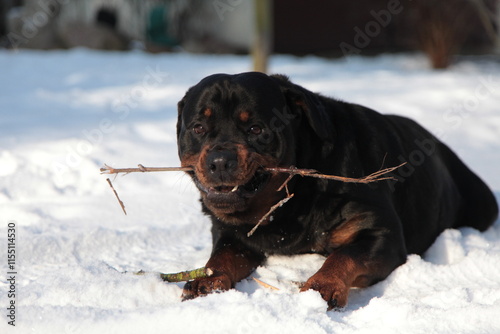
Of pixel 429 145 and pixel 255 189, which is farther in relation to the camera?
pixel 429 145

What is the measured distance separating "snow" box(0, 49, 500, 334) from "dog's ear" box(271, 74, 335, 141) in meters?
0.72

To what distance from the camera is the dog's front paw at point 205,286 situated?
3.05 m

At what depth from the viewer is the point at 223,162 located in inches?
118

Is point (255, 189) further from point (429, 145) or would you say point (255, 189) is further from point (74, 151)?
point (74, 151)

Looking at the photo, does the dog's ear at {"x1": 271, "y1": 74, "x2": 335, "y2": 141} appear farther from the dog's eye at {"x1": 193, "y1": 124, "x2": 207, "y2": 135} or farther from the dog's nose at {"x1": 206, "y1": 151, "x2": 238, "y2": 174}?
the dog's nose at {"x1": 206, "y1": 151, "x2": 238, "y2": 174}

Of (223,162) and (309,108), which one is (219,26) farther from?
(223,162)

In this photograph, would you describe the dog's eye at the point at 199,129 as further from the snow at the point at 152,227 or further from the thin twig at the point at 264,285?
the thin twig at the point at 264,285

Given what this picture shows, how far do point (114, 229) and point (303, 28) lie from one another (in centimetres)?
1308

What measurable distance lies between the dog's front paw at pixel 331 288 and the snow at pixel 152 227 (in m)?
0.12

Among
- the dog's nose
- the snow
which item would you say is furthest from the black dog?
the snow

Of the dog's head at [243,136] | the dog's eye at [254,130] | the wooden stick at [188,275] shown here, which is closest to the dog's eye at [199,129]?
the dog's head at [243,136]

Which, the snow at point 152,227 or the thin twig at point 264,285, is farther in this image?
the thin twig at point 264,285

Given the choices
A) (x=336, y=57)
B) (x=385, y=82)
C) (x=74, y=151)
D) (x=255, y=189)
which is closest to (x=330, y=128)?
(x=255, y=189)

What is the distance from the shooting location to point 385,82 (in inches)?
391
